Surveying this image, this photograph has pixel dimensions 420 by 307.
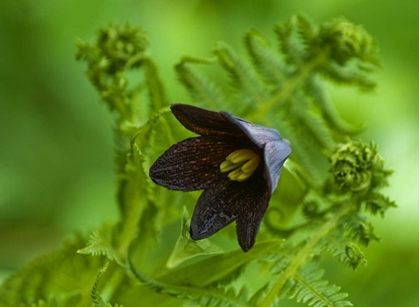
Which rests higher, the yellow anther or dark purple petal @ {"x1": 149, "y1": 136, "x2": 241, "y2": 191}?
the yellow anther

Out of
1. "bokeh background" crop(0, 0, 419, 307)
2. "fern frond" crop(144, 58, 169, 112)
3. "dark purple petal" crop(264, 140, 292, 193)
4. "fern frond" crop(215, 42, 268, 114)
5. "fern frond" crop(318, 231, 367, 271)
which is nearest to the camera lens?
"dark purple petal" crop(264, 140, 292, 193)

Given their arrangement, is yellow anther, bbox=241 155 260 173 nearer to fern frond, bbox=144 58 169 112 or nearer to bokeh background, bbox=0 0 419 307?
fern frond, bbox=144 58 169 112

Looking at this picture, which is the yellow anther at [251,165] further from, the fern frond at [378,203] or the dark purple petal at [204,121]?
the fern frond at [378,203]

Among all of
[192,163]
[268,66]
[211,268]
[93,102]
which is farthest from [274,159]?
[93,102]

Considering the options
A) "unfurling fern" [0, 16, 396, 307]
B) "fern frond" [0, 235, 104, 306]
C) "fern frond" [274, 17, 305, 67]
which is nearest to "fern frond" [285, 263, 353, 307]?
"unfurling fern" [0, 16, 396, 307]

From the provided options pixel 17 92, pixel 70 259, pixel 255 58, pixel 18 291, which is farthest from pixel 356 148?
pixel 17 92

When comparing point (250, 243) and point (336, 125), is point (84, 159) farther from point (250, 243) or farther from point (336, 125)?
point (250, 243)

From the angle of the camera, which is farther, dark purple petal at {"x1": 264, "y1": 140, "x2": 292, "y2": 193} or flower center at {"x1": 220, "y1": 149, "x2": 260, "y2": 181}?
flower center at {"x1": 220, "y1": 149, "x2": 260, "y2": 181}
